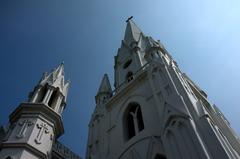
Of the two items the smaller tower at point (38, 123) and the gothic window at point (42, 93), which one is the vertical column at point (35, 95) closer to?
the smaller tower at point (38, 123)

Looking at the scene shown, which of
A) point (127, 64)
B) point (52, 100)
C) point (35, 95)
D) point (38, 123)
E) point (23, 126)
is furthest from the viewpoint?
point (127, 64)

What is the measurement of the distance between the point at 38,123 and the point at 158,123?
6.64 meters

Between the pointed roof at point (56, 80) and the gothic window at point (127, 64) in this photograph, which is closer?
the pointed roof at point (56, 80)

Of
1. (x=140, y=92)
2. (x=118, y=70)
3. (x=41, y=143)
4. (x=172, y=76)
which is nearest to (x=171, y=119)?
(x=172, y=76)

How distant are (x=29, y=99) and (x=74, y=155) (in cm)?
514

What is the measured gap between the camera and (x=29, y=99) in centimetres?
1844

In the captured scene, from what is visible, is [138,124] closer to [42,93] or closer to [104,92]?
[42,93]

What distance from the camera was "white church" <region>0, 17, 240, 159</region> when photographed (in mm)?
10422

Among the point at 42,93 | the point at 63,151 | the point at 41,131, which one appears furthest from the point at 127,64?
the point at 41,131

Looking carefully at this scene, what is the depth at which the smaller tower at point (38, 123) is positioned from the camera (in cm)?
1372

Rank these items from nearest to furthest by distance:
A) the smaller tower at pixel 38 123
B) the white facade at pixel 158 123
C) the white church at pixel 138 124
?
1. the white facade at pixel 158 123
2. the white church at pixel 138 124
3. the smaller tower at pixel 38 123

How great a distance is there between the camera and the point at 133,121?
16.5 metres

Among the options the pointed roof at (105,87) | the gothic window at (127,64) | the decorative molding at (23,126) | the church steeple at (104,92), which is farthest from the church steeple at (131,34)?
the decorative molding at (23,126)

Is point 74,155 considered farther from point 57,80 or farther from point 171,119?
point 171,119
